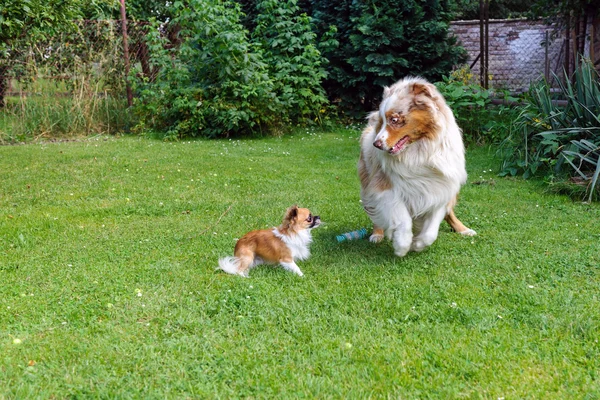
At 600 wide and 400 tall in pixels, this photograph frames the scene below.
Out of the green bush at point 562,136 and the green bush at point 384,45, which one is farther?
the green bush at point 384,45

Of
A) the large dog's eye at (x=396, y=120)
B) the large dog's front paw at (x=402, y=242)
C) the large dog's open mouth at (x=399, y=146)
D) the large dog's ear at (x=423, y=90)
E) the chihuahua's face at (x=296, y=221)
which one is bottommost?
the large dog's front paw at (x=402, y=242)

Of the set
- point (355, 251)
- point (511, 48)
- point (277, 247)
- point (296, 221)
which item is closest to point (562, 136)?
point (355, 251)

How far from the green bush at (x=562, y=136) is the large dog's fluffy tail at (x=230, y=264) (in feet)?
13.5

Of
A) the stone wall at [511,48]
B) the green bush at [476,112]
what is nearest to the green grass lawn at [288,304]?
the green bush at [476,112]

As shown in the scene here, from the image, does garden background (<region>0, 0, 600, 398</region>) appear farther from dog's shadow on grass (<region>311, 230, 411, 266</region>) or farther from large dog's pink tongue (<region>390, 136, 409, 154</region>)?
large dog's pink tongue (<region>390, 136, 409, 154</region>)

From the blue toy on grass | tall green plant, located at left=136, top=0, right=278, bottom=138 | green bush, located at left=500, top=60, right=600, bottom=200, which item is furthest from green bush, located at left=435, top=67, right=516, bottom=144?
the blue toy on grass

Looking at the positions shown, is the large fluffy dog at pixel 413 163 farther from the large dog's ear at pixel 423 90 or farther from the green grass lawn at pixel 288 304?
the green grass lawn at pixel 288 304

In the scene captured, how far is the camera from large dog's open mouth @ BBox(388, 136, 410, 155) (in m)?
4.16

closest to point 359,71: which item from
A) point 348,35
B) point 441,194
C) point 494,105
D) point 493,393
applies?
point 348,35

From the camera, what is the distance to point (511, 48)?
19734 millimetres

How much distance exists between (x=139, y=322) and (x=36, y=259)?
166 cm

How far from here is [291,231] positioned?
4.37 metres

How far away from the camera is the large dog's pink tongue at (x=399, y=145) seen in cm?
416

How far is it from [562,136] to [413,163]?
3.54 metres
